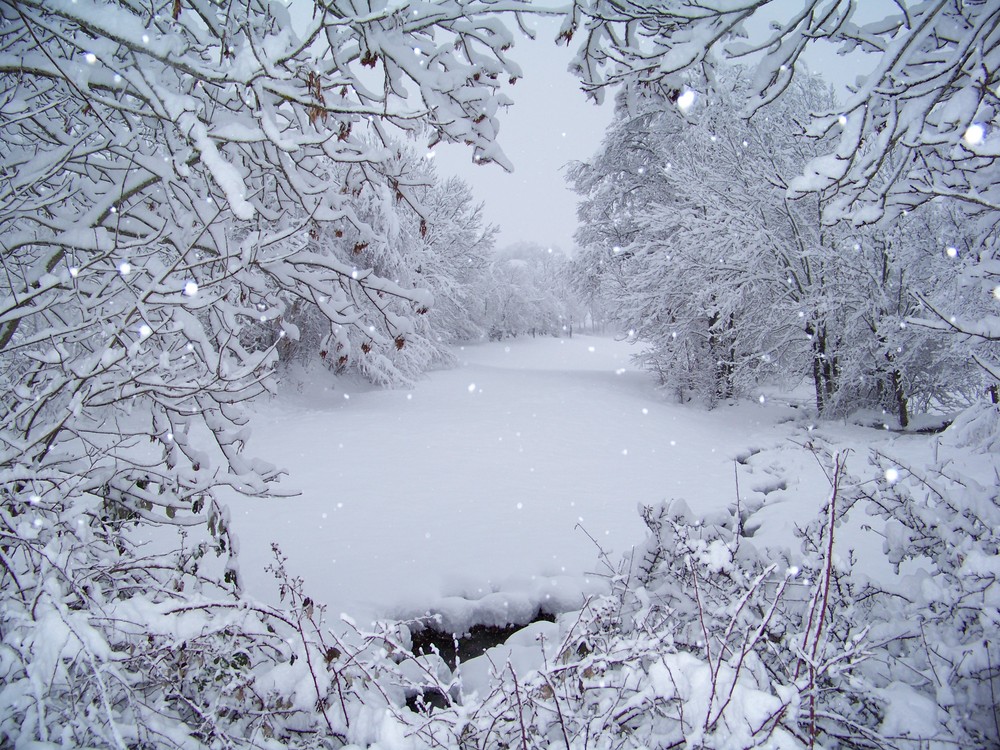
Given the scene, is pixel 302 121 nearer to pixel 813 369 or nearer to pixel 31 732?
pixel 31 732

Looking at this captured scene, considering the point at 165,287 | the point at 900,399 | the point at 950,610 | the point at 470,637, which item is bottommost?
the point at 470,637

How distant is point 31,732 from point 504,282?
133 feet

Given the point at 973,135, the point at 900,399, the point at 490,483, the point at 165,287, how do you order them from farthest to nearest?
the point at 900,399, the point at 490,483, the point at 165,287, the point at 973,135

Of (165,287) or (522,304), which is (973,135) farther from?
(522,304)

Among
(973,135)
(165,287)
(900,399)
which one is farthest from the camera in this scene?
(900,399)

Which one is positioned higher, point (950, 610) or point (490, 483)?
point (950, 610)

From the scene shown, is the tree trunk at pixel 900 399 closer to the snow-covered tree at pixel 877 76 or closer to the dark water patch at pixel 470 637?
the snow-covered tree at pixel 877 76

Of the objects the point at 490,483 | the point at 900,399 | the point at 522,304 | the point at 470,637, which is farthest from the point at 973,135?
the point at 522,304

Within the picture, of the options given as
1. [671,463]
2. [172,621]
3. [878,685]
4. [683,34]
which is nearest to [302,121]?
[683,34]

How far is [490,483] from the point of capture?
7746mm

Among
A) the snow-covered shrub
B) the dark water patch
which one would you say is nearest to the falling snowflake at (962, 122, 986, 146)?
the snow-covered shrub

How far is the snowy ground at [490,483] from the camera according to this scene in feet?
16.0

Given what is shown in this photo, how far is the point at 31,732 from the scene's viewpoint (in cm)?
106

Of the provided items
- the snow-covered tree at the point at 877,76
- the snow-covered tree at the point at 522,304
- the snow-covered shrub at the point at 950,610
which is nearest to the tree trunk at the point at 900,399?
the snow-covered tree at the point at 877,76
